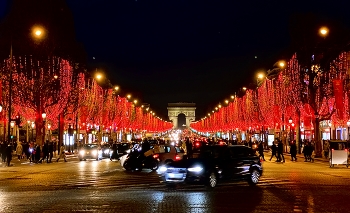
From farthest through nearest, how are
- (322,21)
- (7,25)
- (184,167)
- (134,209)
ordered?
(322,21)
(7,25)
(184,167)
(134,209)

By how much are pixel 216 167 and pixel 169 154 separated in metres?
12.1

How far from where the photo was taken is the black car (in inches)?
937

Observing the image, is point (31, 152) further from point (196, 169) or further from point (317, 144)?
point (196, 169)

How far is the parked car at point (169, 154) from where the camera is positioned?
35656mm

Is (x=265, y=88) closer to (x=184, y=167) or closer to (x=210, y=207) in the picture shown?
(x=184, y=167)

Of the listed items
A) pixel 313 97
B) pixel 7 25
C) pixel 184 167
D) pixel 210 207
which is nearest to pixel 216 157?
pixel 184 167

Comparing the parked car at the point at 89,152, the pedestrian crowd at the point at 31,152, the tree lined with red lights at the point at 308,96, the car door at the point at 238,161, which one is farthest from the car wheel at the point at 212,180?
the parked car at the point at 89,152

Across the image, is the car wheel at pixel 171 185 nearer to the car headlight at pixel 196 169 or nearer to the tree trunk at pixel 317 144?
the car headlight at pixel 196 169

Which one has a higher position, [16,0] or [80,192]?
Result: [16,0]

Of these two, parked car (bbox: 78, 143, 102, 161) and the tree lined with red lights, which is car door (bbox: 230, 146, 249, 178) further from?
parked car (bbox: 78, 143, 102, 161)

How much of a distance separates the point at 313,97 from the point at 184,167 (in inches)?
1375

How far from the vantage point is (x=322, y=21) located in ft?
202

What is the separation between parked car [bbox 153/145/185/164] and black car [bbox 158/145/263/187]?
395 inches

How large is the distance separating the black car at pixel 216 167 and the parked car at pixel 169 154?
10036 mm
